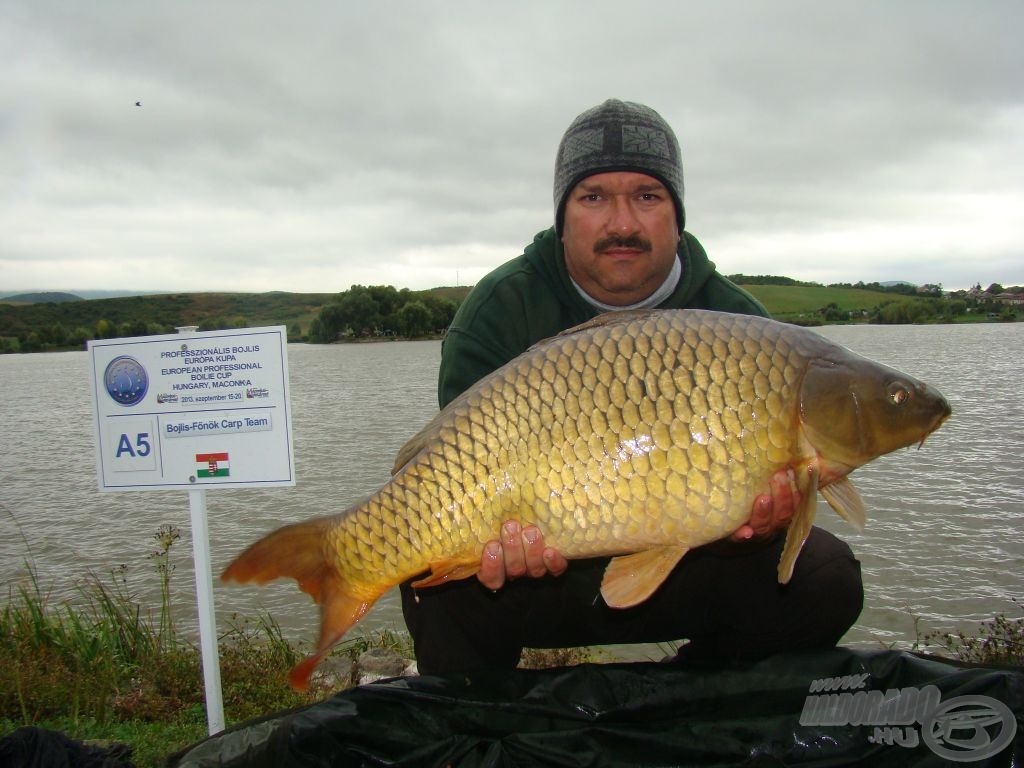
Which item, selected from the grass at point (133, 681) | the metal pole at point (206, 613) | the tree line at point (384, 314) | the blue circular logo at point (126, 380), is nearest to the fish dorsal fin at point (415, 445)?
the metal pole at point (206, 613)

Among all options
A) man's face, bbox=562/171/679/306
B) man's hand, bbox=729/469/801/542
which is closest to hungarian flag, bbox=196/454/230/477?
man's face, bbox=562/171/679/306

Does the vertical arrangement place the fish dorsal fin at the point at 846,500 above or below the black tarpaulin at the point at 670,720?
above

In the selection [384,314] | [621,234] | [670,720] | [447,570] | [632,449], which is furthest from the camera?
[384,314]

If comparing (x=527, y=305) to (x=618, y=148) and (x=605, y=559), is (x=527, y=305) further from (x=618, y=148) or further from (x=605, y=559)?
(x=605, y=559)

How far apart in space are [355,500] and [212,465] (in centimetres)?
188

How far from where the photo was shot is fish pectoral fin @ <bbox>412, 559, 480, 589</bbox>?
4.33 ft

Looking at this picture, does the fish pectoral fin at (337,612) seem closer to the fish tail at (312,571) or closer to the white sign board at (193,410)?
the fish tail at (312,571)

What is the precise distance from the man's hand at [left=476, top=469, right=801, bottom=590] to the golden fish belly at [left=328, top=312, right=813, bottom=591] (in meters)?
0.02

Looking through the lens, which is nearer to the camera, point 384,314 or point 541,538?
point 541,538

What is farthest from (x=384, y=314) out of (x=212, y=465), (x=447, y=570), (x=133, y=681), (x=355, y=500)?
(x=447, y=570)

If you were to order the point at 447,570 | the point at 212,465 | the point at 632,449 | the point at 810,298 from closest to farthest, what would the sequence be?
the point at 632,449 → the point at 447,570 → the point at 212,465 → the point at 810,298

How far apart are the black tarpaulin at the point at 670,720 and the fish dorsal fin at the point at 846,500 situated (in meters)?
0.35

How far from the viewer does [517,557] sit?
1.33 metres

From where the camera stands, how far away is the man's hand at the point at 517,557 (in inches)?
50.6
